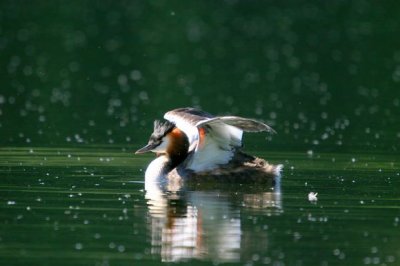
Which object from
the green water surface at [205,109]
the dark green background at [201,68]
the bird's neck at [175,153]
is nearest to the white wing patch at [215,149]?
the green water surface at [205,109]

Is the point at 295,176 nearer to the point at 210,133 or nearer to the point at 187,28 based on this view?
the point at 210,133

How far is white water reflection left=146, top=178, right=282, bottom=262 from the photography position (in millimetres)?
11984

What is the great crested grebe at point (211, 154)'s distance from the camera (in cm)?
1639

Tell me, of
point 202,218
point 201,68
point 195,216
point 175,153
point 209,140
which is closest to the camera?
point 202,218

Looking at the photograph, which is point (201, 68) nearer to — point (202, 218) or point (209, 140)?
point (209, 140)

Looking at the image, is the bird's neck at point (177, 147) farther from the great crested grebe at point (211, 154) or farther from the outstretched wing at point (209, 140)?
Result: the outstretched wing at point (209, 140)

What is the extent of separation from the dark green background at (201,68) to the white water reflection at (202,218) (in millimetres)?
4403

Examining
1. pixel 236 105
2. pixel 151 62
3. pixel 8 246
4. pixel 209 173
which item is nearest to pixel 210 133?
pixel 209 173

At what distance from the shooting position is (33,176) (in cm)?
1669

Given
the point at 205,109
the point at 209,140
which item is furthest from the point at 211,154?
the point at 205,109

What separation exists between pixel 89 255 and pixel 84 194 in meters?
3.63

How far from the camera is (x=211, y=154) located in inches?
662

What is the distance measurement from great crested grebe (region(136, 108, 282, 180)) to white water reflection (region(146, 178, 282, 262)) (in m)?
0.25

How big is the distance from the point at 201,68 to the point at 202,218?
20.5 m
